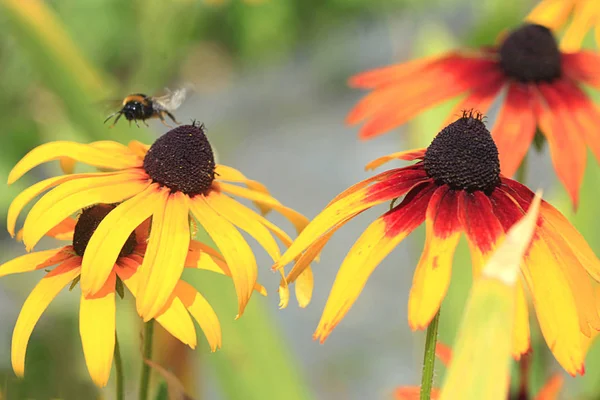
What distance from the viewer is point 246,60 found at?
101 inches

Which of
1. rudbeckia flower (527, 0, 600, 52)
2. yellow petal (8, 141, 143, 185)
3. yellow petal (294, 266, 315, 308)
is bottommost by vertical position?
yellow petal (294, 266, 315, 308)

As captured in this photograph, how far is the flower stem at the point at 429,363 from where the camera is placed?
366 millimetres

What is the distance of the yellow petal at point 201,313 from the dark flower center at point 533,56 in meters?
0.45

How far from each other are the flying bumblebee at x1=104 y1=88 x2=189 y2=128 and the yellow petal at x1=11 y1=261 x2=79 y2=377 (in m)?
0.15

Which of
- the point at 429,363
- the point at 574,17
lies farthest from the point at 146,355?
the point at 574,17

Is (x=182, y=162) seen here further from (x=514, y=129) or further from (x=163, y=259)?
(x=514, y=129)

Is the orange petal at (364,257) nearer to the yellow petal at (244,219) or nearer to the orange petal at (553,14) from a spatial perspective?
the yellow petal at (244,219)

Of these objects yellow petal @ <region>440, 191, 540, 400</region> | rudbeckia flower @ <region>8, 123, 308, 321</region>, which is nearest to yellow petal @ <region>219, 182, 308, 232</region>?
rudbeckia flower @ <region>8, 123, 308, 321</region>

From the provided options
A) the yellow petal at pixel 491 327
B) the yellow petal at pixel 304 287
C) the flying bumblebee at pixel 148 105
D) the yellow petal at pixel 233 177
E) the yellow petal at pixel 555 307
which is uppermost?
the flying bumblebee at pixel 148 105

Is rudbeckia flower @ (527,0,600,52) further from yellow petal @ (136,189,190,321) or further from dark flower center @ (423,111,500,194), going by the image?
yellow petal @ (136,189,190,321)

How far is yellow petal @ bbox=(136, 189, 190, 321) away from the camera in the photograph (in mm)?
389

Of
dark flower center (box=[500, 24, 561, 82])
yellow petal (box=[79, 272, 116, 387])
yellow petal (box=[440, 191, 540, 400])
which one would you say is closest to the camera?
yellow petal (box=[440, 191, 540, 400])

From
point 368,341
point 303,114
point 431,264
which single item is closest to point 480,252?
point 431,264

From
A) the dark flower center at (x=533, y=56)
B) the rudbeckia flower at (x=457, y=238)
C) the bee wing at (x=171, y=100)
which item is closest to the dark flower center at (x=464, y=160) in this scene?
the rudbeckia flower at (x=457, y=238)
